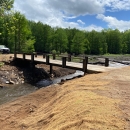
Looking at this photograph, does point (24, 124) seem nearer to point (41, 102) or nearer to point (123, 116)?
point (41, 102)

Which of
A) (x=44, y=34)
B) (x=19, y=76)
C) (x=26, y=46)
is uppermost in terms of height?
(x=44, y=34)

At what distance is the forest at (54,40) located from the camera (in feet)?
134

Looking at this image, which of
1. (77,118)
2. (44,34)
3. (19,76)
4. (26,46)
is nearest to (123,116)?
(77,118)

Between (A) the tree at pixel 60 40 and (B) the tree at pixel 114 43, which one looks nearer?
(A) the tree at pixel 60 40

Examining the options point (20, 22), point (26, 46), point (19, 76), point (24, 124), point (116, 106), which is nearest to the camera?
point (116, 106)

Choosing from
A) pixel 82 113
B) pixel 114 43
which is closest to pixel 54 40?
pixel 114 43

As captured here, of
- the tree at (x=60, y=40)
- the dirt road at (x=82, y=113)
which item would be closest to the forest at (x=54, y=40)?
the tree at (x=60, y=40)

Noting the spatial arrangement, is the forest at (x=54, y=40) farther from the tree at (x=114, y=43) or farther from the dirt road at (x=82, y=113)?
the dirt road at (x=82, y=113)

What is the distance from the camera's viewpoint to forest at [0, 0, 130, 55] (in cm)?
4088

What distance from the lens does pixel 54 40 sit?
66.9 m

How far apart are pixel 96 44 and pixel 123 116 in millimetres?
73534

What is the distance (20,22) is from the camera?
38.7m

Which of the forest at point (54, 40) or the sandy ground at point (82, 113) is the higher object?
the forest at point (54, 40)

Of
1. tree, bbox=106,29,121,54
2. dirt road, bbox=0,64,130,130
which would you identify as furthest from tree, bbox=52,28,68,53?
dirt road, bbox=0,64,130,130
